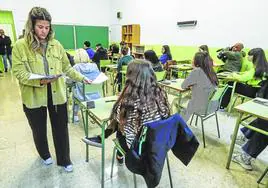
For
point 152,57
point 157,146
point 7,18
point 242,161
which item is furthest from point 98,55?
point 7,18

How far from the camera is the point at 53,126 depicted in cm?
174

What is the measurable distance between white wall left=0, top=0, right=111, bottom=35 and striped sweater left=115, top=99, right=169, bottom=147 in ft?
26.8

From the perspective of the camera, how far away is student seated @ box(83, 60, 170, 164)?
4.10 ft

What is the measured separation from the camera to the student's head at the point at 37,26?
1.36 m

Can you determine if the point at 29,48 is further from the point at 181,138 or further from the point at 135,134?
the point at 181,138

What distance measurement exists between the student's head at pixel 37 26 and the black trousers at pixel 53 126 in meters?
0.37

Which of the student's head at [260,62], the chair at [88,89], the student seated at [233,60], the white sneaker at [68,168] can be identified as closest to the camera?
the white sneaker at [68,168]

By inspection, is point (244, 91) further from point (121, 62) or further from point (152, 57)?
point (121, 62)

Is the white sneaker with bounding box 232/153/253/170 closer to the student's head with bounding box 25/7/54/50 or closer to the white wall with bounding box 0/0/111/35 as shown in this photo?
the student's head with bounding box 25/7/54/50

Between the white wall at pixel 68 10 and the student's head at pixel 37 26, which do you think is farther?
the white wall at pixel 68 10

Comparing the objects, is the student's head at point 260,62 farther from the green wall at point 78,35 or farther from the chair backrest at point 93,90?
the green wall at point 78,35

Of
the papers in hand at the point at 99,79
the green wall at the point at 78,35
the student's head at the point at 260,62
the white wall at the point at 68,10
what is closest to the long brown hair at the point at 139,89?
the papers in hand at the point at 99,79

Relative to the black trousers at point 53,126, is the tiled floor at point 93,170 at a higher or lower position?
lower

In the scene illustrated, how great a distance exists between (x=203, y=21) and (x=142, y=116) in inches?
211
